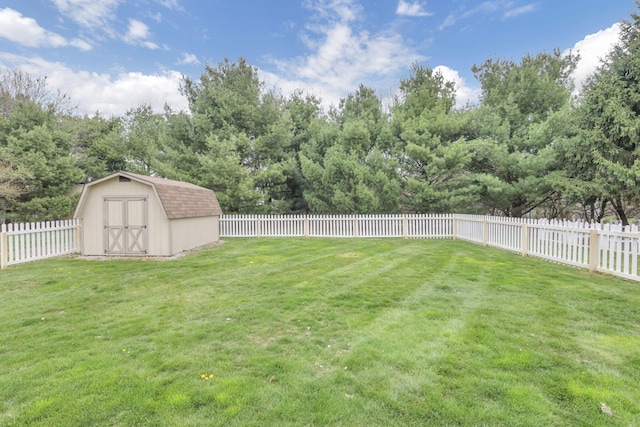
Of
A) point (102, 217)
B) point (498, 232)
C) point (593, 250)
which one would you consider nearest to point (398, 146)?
point (498, 232)

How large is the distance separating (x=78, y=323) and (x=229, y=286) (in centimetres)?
234

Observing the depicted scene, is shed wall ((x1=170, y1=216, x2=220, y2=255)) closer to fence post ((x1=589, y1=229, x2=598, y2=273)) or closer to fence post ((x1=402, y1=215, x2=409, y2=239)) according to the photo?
fence post ((x1=402, y1=215, x2=409, y2=239))

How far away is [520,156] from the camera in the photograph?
1279 cm

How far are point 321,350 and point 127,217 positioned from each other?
27.5ft

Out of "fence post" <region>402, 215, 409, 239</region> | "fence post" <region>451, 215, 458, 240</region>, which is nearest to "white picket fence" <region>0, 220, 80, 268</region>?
"fence post" <region>402, 215, 409, 239</region>

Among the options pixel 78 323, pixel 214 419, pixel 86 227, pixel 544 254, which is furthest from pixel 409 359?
pixel 86 227

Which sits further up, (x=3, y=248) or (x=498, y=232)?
(x=498, y=232)

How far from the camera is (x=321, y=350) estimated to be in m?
3.35

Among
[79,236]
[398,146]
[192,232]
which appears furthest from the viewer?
[398,146]

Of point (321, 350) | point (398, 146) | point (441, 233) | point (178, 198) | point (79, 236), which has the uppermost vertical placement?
point (398, 146)

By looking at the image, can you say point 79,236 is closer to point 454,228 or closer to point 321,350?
point 321,350

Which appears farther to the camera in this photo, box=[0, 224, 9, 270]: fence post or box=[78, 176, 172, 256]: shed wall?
box=[78, 176, 172, 256]: shed wall

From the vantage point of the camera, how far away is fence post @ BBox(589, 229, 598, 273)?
21.9 ft

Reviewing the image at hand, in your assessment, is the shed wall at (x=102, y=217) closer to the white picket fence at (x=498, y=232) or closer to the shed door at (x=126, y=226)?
the shed door at (x=126, y=226)
